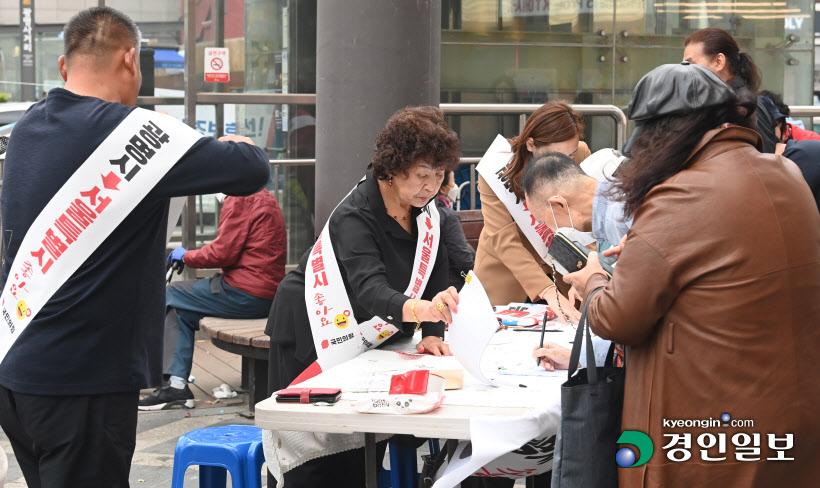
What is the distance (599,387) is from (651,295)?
293 mm

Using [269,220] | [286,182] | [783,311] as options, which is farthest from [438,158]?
[286,182]

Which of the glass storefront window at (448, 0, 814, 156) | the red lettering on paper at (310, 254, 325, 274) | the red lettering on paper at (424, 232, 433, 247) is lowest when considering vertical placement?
the red lettering on paper at (310, 254, 325, 274)

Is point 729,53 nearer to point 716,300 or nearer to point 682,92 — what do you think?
point 682,92

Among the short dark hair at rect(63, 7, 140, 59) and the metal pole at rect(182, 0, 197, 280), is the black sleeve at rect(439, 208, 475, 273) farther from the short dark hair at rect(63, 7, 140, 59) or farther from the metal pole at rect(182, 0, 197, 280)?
the metal pole at rect(182, 0, 197, 280)

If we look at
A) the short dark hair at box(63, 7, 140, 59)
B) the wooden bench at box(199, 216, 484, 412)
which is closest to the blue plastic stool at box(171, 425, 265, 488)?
the short dark hair at box(63, 7, 140, 59)

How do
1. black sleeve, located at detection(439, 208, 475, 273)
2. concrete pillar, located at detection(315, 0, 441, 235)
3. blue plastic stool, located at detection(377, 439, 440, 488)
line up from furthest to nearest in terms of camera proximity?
concrete pillar, located at detection(315, 0, 441, 235), black sleeve, located at detection(439, 208, 475, 273), blue plastic stool, located at detection(377, 439, 440, 488)

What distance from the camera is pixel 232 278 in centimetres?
609

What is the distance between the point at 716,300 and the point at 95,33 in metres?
1.84

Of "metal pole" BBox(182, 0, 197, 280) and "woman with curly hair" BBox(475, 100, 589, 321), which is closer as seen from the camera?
"woman with curly hair" BBox(475, 100, 589, 321)

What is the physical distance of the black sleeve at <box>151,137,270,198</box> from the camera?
2.81 metres

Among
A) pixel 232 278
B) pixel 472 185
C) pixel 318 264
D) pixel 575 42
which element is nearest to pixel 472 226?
pixel 472 185

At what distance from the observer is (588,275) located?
2.61 m

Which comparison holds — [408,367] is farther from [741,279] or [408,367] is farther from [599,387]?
[741,279]

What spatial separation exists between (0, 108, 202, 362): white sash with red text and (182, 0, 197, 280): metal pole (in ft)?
16.1
